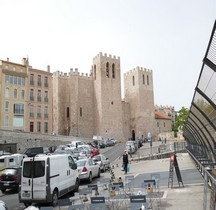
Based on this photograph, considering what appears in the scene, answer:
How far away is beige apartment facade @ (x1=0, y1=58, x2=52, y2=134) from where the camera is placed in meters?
45.8

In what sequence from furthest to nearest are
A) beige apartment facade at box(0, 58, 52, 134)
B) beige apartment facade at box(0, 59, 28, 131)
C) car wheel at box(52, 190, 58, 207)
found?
beige apartment facade at box(0, 58, 52, 134) → beige apartment facade at box(0, 59, 28, 131) → car wheel at box(52, 190, 58, 207)

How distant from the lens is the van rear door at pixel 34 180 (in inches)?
405

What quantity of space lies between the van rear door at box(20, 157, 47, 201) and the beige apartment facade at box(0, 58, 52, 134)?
3696 cm

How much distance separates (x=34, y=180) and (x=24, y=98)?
4018 cm

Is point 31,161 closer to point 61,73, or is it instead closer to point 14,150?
point 14,150

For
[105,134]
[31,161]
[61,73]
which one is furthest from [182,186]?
[61,73]

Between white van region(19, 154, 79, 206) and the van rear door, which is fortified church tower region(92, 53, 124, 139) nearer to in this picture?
white van region(19, 154, 79, 206)

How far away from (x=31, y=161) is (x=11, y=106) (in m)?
37.9

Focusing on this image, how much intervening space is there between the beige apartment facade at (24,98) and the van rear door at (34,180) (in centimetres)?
3696

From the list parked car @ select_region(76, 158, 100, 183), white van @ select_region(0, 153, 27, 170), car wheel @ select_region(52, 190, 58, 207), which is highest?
white van @ select_region(0, 153, 27, 170)

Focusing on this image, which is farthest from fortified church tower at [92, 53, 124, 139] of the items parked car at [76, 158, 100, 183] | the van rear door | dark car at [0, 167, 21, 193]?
the van rear door

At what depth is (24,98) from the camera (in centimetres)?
4869

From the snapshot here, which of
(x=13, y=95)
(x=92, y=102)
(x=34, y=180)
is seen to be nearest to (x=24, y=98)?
(x=13, y=95)

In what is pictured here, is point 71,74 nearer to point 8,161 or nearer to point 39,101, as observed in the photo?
point 39,101
